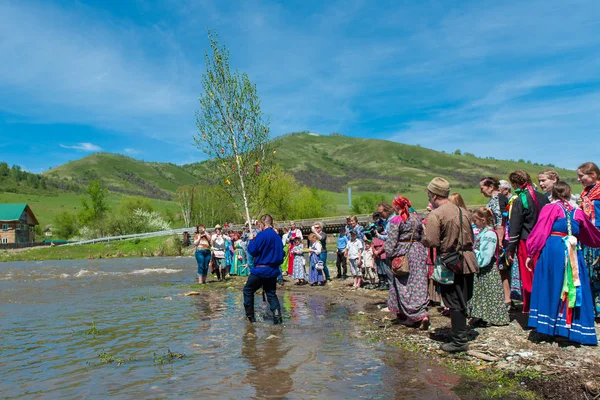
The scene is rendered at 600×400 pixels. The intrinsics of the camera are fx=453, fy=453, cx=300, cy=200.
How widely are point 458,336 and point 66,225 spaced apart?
96.7m

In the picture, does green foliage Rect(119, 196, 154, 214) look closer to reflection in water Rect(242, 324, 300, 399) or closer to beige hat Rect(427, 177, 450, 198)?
reflection in water Rect(242, 324, 300, 399)

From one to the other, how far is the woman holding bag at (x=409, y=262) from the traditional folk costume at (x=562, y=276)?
72.2 inches

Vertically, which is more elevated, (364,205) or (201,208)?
(364,205)

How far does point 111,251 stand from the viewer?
52656 mm

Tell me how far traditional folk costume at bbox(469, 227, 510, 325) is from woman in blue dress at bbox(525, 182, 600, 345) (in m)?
1.07

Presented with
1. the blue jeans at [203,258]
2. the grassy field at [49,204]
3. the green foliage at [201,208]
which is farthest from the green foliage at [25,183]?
the blue jeans at [203,258]

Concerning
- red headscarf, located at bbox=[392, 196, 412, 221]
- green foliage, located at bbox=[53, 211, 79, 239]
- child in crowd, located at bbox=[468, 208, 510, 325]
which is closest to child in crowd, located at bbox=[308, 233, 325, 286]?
red headscarf, located at bbox=[392, 196, 412, 221]

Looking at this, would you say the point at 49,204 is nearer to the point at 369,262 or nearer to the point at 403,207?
the point at 369,262

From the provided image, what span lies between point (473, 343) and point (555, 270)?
4.83 ft

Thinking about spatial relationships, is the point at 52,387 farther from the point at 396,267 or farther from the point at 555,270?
the point at 555,270

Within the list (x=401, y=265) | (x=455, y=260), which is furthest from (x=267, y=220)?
(x=455, y=260)

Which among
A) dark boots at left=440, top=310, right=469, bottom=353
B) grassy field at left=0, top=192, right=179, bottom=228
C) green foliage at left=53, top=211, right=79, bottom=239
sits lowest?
dark boots at left=440, top=310, right=469, bottom=353

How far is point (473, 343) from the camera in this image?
6.25 metres

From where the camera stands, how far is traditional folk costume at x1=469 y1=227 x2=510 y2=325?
6973mm
